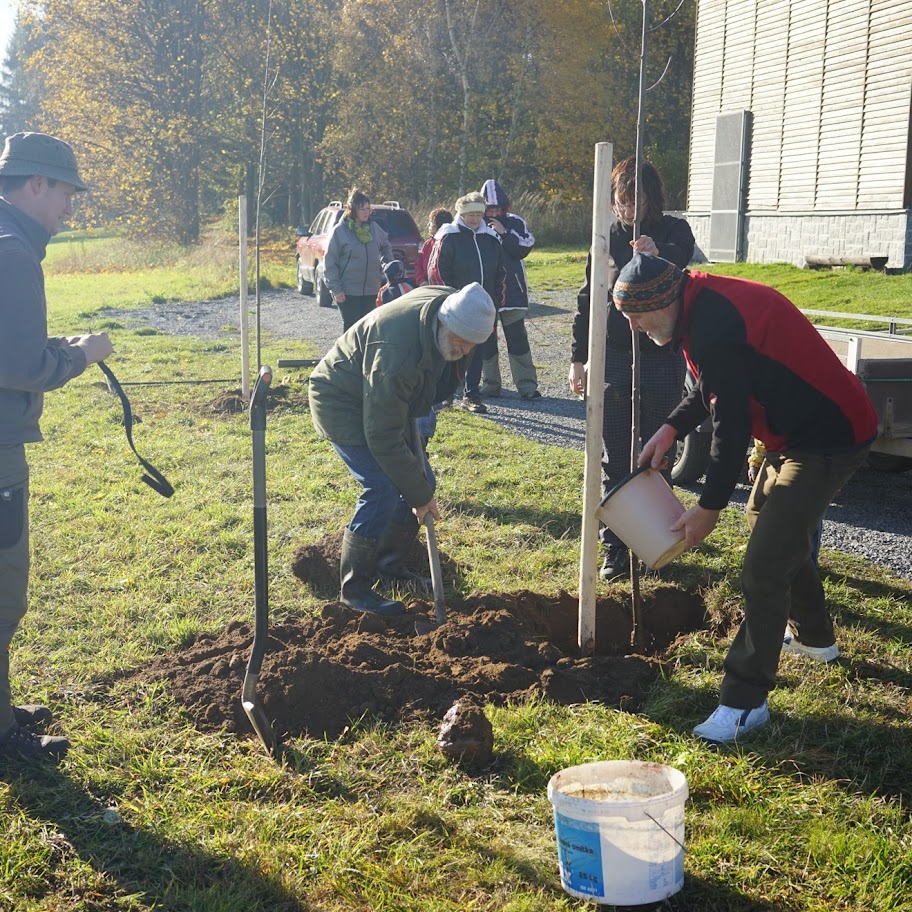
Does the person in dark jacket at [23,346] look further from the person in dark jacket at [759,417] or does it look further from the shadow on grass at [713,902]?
the shadow on grass at [713,902]

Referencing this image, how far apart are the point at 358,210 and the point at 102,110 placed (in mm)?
27931

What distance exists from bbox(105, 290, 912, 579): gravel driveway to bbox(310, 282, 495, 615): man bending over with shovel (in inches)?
105

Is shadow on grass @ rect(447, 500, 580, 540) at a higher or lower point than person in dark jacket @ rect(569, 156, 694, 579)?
lower

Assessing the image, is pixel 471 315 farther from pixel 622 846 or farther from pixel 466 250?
pixel 466 250

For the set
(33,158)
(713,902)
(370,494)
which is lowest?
(713,902)

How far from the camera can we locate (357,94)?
3297 centimetres

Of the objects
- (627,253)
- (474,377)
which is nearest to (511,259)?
(474,377)

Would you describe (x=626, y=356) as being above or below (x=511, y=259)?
below

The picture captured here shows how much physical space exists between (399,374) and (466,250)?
5033mm

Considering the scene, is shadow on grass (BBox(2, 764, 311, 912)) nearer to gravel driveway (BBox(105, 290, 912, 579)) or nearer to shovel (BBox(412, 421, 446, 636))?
shovel (BBox(412, 421, 446, 636))

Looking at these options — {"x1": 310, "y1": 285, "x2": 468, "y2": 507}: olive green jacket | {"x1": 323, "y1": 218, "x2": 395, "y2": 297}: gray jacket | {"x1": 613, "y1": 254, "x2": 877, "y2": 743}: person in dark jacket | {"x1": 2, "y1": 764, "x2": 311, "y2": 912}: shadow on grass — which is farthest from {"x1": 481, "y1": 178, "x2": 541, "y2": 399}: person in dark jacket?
{"x1": 2, "y1": 764, "x2": 311, "y2": 912}: shadow on grass

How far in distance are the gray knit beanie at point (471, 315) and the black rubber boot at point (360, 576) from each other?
1.34 metres

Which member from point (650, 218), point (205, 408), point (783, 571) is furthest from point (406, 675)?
point (205, 408)

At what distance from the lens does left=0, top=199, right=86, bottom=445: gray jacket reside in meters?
3.36
